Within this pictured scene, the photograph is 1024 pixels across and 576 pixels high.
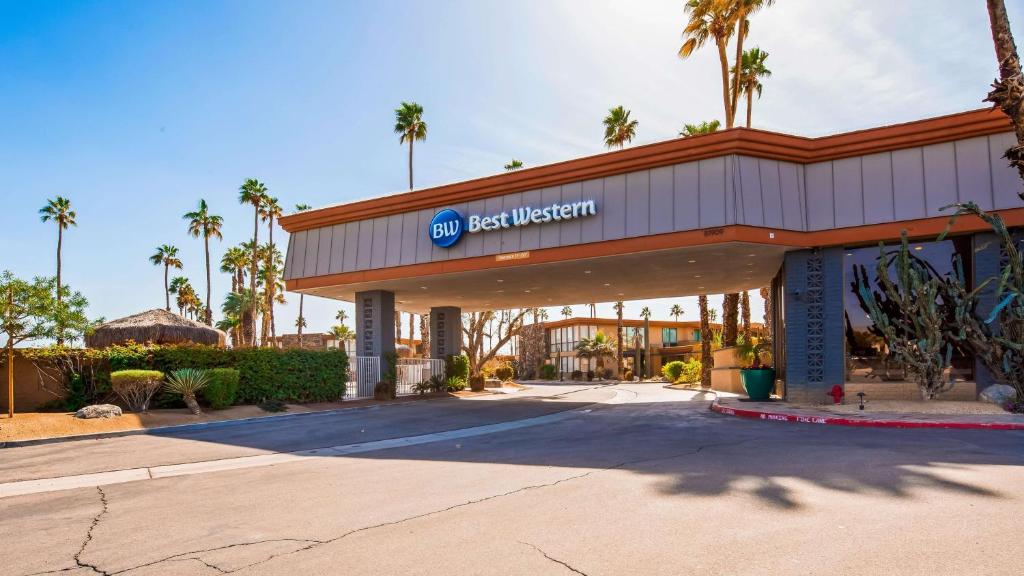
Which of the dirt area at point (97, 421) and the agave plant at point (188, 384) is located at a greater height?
the agave plant at point (188, 384)

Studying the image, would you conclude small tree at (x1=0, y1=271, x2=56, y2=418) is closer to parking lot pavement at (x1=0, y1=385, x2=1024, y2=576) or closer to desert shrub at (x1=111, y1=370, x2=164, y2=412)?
desert shrub at (x1=111, y1=370, x2=164, y2=412)

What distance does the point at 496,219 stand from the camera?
2267 centimetres

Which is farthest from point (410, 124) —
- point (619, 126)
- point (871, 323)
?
point (871, 323)

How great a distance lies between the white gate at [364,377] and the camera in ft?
86.6

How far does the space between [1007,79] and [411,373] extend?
23258 millimetres

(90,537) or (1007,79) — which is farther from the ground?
(1007,79)

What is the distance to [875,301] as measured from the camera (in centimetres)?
1900

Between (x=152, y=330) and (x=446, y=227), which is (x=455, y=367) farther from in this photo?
(x=152, y=330)

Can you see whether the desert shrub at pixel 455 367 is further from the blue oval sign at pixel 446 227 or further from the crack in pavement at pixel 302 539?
the crack in pavement at pixel 302 539

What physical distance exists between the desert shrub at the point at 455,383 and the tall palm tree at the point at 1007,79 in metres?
23.0

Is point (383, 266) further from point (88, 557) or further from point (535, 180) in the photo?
point (88, 557)

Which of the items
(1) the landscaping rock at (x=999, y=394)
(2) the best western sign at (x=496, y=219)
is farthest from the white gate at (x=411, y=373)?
(1) the landscaping rock at (x=999, y=394)

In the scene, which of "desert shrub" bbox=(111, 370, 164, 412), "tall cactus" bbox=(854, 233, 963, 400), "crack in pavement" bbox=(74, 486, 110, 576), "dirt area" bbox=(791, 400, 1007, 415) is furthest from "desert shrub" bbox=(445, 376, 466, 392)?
"crack in pavement" bbox=(74, 486, 110, 576)

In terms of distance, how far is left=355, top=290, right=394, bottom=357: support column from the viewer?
28.5 meters
